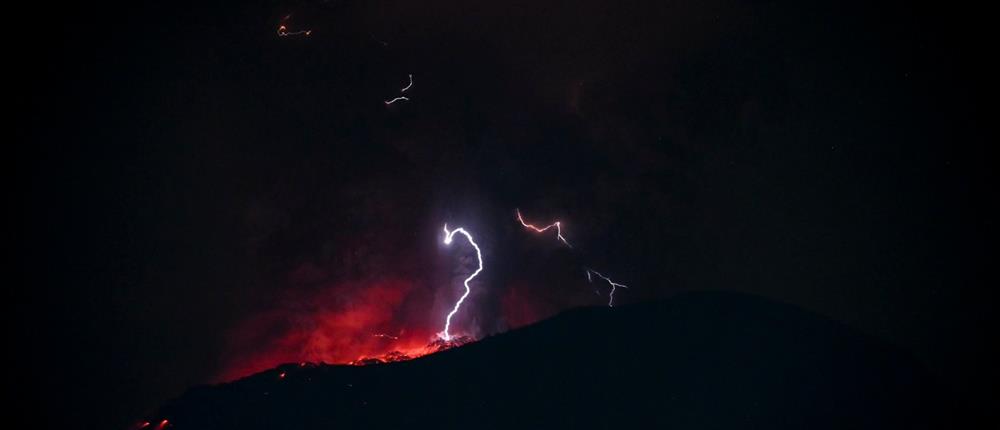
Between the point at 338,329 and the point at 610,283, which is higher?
the point at 610,283

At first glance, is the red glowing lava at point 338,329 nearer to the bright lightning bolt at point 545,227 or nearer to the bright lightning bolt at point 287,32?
the bright lightning bolt at point 545,227

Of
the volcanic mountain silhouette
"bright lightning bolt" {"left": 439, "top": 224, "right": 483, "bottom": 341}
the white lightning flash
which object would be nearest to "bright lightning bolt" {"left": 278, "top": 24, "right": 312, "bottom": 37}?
"bright lightning bolt" {"left": 439, "top": 224, "right": 483, "bottom": 341}

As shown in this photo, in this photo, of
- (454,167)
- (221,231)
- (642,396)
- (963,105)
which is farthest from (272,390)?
(963,105)

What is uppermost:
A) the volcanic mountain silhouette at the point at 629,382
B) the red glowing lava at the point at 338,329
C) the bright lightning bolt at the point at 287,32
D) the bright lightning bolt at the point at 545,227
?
the bright lightning bolt at the point at 287,32

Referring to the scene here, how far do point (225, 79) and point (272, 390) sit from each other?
5.12m

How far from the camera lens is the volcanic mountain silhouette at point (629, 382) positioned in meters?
6.35

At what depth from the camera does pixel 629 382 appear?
7449 mm

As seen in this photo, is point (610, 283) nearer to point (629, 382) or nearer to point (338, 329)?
point (629, 382)

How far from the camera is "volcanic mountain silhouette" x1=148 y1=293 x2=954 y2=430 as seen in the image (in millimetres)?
6348

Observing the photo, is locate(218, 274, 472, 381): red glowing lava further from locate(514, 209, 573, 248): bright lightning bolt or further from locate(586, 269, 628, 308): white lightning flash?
locate(586, 269, 628, 308): white lightning flash

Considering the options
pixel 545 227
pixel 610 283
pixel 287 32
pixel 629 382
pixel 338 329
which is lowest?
pixel 629 382

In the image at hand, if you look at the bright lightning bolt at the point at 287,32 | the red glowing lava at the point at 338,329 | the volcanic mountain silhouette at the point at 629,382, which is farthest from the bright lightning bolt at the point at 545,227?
the bright lightning bolt at the point at 287,32

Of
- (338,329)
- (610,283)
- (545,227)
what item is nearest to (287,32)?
(338,329)

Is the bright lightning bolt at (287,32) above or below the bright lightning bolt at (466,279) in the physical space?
above
